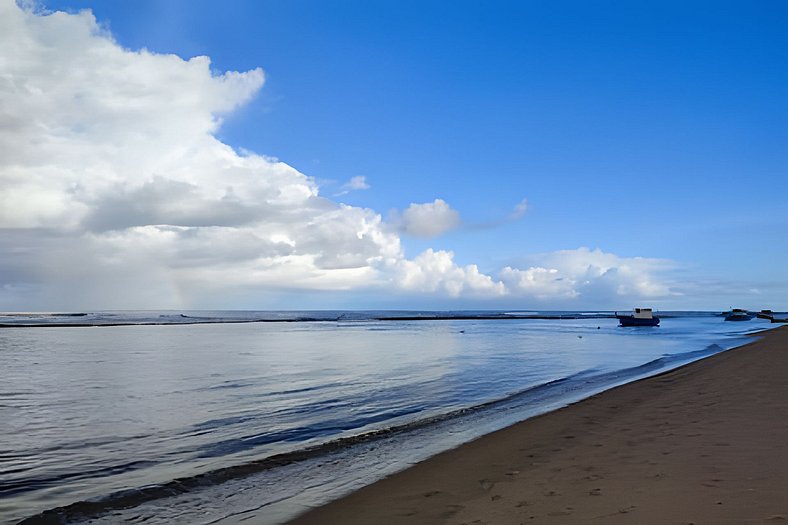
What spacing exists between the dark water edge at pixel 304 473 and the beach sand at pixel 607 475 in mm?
633

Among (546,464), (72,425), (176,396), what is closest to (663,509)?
(546,464)

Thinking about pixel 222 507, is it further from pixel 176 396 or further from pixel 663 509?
pixel 176 396

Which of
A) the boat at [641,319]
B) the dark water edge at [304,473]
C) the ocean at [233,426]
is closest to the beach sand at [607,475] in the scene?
the dark water edge at [304,473]

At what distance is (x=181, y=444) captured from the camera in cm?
1338

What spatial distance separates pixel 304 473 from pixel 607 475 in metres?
5.58

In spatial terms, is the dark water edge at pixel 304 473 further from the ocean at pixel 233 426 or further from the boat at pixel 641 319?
the boat at pixel 641 319

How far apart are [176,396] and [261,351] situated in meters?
Result: 23.4

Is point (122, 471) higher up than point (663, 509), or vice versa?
point (663, 509)

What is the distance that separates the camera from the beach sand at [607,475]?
6.87 m

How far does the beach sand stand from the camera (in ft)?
22.5

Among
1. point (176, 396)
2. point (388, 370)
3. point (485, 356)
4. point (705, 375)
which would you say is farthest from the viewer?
point (485, 356)

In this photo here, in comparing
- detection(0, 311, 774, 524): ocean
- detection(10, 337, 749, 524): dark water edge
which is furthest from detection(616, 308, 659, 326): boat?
detection(10, 337, 749, 524): dark water edge

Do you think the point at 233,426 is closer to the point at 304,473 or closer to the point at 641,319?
the point at 304,473

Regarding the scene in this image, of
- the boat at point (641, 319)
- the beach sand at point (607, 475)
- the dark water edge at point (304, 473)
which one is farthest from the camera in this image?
the boat at point (641, 319)
